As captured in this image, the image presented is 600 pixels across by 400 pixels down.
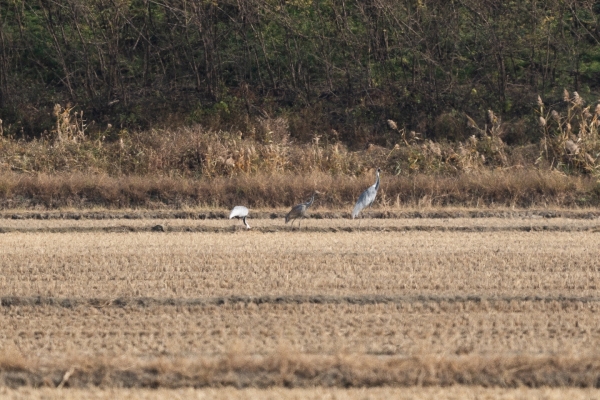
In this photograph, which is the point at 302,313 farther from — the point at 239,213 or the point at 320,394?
the point at 239,213

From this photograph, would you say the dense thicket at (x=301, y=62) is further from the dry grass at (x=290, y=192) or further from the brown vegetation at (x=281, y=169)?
the dry grass at (x=290, y=192)

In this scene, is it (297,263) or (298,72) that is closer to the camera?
(297,263)

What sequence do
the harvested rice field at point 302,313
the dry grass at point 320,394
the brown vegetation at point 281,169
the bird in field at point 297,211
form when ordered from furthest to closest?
the brown vegetation at point 281,169, the bird in field at point 297,211, the harvested rice field at point 302,313, the dry grass at point 320,394

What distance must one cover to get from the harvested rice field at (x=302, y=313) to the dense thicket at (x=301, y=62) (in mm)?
8223

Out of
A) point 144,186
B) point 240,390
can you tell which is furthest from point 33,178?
point 240,390

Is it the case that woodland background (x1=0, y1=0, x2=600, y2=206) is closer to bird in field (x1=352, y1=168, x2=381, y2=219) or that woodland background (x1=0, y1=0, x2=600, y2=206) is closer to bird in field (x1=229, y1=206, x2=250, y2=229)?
bird in field (x1=352, y1=168, x2=381, y2=219)

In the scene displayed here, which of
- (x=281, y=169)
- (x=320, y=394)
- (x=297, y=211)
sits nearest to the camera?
(x=320, y=394)

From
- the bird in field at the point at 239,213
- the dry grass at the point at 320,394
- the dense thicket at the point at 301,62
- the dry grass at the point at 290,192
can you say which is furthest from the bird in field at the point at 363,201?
the dry grass at the point at 320,394

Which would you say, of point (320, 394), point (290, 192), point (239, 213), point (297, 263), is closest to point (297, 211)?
point (239, 213)

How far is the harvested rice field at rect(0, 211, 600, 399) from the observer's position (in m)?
5.86

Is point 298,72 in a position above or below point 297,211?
above

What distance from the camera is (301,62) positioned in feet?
70.6

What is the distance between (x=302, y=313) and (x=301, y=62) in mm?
14431

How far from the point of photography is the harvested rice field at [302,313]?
231 inches
